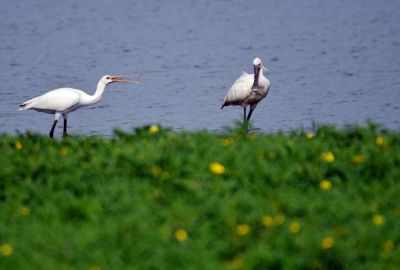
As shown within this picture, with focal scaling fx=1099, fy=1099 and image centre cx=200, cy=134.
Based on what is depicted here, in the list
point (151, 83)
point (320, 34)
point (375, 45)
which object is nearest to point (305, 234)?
point (151, 83)

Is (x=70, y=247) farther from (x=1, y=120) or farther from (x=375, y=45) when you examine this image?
(x=375, y=45)

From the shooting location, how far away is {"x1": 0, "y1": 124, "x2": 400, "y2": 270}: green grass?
20.9 feet

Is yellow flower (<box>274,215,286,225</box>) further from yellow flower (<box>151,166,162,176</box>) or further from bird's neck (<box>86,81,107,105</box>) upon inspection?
bird's neck (<box>86,81,107,105</box>)

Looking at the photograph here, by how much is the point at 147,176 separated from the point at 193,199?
0.61 metres

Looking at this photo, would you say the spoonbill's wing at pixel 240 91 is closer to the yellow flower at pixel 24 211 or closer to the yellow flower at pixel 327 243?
the yellow flower at pixel 24 211

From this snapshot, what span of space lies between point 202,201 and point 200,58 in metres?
13.9

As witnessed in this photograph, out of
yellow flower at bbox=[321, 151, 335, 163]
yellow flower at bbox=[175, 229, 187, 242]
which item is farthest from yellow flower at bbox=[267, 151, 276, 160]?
yellow flower at bbox=[175, 229, 187, 242]

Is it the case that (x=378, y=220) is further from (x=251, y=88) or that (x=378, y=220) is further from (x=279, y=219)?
(x=251, y=88)

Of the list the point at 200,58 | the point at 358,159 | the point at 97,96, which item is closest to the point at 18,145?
the point at 358,159

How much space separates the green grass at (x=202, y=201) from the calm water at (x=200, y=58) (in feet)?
19.9

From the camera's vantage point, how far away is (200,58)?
2106 cm

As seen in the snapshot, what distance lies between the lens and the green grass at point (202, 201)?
636cm

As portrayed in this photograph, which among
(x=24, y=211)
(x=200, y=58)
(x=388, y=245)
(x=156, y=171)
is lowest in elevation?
(x=388, y=245)

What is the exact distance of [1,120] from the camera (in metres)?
15.8
